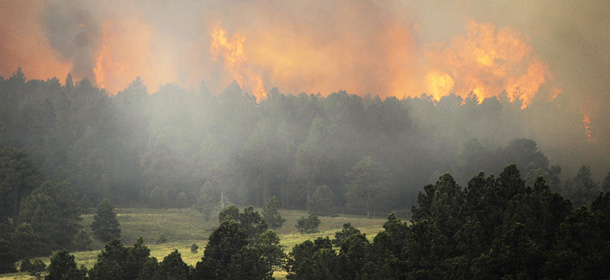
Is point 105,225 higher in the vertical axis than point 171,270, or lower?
higher

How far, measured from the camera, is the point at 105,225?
94.4m

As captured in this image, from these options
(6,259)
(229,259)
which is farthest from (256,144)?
(229,259)

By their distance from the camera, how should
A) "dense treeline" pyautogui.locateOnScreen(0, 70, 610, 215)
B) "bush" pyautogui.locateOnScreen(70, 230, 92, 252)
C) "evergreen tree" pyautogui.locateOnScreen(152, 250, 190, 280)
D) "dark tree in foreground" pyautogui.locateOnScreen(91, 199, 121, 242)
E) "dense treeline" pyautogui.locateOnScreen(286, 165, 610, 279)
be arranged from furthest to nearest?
"dense treeline" pyautogui.locateOnScreen(0, 70, 610, 215)
"dark tree in foreground" pyautogui.locateOnScreen(91, 199, 121, 242)
"bush" pyautogui.locateOnScreen(70, 230, 92, 252)
"evergreen tree" pyautogui.locateOnScreen(152, 250, 190, 280)
"dense treeline" pyautogui.locateOnScreen(286, 165, 610, 279)

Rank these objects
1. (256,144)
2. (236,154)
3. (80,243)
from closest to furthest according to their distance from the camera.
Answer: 1. (80,243)
2. (236,154)
3. (256,144)

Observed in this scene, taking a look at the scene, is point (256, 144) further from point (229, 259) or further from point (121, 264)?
point (121, 264)

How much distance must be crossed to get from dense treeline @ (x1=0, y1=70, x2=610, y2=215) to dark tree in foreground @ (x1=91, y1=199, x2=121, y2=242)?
29403mm

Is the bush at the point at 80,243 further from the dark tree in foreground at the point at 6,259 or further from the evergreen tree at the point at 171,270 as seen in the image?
the evergreen tree at the point at 171,270

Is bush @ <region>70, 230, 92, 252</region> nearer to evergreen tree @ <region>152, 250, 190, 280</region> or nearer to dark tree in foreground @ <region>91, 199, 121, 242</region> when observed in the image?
dark tree in foreground @ <region>91, 199, 121, 242</region>

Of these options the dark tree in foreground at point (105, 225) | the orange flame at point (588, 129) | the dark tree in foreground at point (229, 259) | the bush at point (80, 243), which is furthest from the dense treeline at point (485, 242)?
the orange flame at point (588, 129)

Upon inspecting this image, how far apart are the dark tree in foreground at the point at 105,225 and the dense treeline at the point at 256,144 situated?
96.5 ft

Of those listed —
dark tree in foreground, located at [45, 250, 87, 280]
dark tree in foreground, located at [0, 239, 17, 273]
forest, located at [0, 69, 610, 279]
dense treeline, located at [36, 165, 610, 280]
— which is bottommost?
dark tree in foreground, located at [0, 239, 17, 273]

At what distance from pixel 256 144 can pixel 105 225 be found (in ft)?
208

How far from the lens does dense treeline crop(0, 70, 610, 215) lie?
138 metres

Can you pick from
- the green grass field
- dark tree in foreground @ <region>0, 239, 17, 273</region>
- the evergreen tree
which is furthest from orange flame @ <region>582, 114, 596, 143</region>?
dark tree in foreground @ <region>0, 239, 17, 273</region>
